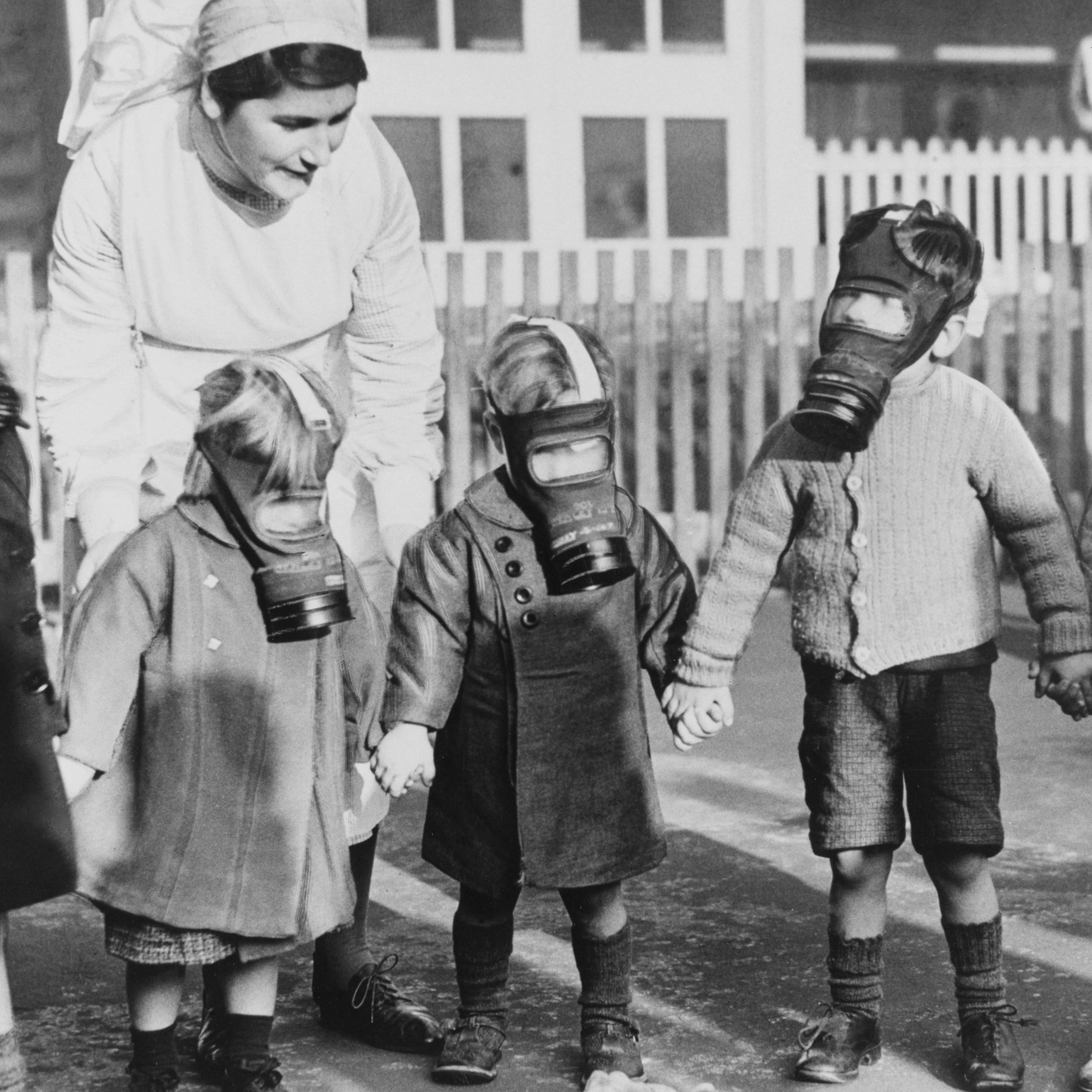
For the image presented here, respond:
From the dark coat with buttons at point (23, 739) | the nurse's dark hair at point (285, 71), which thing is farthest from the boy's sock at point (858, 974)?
the nurse's dark hair at point (285, 71)

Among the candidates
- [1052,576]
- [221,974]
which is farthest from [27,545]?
[1052,576]

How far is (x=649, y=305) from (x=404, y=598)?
6291mm

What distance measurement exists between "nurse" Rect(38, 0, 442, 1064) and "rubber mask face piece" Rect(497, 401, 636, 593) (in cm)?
53

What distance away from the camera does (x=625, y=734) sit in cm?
364

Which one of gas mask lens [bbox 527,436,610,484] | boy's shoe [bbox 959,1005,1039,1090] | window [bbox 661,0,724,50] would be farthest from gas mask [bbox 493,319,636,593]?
window [bbox 661,0,724,50]

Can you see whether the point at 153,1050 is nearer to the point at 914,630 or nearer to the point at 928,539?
the point at 914,630

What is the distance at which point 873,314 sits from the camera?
354cm

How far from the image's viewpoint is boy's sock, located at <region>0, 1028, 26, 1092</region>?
11.0 feet

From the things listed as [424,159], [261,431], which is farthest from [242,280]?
[424,159]

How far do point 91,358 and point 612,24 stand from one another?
35.0 feet

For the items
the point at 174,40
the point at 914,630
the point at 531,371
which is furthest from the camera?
the point at 174,40

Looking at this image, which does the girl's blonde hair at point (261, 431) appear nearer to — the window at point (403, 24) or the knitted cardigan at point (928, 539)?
the knitted cardigan at point (928, 539)

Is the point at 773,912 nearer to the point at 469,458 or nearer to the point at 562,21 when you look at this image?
the point at 469,458

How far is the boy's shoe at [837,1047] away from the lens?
139 inches
